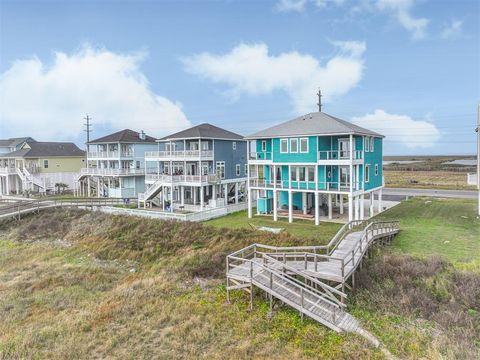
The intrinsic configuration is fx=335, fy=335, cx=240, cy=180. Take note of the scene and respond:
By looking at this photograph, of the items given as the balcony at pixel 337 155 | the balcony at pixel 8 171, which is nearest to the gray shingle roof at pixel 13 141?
the balcony at pixel 8 171

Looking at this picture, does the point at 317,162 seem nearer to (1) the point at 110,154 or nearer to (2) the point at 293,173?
(2) the point at 293,173

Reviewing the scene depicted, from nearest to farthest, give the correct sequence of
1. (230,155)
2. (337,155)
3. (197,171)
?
(337,155) < (197,171) < (230,155)

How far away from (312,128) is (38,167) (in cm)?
3787

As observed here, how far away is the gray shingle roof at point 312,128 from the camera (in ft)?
75.0

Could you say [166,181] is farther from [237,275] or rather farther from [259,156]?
[237,275]

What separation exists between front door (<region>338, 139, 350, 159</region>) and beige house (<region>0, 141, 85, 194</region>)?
1337 inches

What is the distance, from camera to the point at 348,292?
14.1 m

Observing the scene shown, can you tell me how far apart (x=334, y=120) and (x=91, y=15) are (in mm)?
20506

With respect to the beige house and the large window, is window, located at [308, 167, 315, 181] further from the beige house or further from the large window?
the beige house

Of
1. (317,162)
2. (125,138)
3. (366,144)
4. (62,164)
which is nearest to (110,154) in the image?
(125,138)

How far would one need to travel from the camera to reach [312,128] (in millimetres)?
24016

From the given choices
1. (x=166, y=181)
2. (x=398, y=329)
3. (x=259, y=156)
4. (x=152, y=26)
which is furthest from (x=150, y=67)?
(x=398, y=329)

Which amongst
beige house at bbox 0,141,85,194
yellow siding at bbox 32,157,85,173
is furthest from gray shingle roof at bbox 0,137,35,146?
yellow siding at bbox 32,157,85,173

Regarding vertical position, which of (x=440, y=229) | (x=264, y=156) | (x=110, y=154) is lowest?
(x=440, y=229)
